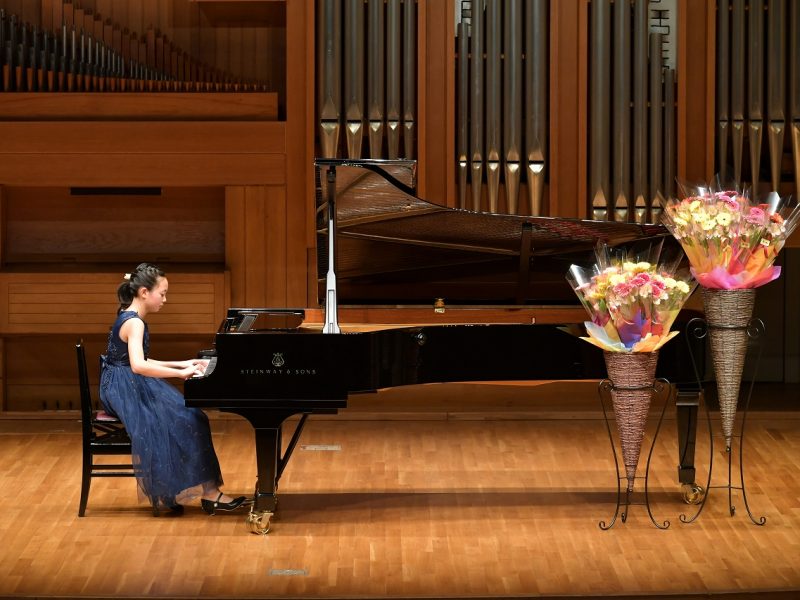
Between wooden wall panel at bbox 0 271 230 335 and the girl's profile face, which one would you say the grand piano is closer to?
the girl's profile face

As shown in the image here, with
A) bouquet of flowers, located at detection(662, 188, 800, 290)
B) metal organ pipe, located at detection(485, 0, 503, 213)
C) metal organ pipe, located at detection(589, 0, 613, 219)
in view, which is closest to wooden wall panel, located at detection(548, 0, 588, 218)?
metal organ pipe, located at detection(589, 0, 613, 219)

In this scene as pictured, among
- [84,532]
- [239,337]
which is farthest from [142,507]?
[239,337]

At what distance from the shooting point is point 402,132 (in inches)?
269

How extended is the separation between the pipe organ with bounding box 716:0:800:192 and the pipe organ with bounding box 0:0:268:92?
2.50 metres

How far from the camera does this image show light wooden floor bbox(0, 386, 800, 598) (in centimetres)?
402

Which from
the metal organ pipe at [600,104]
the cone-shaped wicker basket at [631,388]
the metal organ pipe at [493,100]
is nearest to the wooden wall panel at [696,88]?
the metal organ pipe at [600,104]

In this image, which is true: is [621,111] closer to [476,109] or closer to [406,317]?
[476,109]

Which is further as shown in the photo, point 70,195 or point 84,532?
point 70,195

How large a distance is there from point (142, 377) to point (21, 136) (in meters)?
2.45

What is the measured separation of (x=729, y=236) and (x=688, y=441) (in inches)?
40.7

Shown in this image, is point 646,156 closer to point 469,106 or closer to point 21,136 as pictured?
point 469,106

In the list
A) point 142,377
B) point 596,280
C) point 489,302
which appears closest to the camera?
point 596,280

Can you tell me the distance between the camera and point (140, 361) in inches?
188

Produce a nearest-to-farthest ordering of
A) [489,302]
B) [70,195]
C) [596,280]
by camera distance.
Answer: [596,280], [489,302], [70,195]
